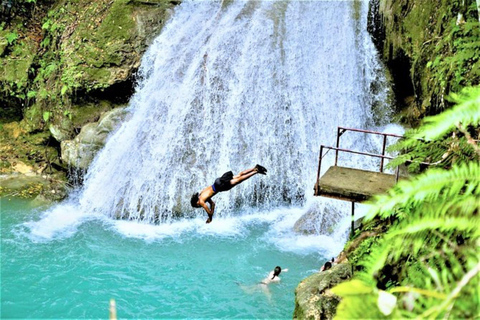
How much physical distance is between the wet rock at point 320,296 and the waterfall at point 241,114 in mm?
5569

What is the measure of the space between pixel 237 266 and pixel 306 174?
3.49 m

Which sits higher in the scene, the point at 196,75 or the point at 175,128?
the point at 196,75

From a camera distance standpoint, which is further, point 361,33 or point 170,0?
point 170,0

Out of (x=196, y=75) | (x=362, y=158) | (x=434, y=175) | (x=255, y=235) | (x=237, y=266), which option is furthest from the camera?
(x=196, y=75)

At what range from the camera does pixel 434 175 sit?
1.83 metres

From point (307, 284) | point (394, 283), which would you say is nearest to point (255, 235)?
point (307, 284)

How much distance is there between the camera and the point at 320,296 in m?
5.00

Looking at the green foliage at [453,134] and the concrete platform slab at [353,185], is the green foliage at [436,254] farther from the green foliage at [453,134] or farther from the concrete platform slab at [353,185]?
the concrete platform slab at [353,185]

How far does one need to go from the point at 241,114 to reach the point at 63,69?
5499mm

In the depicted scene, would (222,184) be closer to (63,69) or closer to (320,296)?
(320,296)

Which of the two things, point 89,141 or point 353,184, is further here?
point 89,141

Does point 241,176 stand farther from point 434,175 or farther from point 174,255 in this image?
point 434,175

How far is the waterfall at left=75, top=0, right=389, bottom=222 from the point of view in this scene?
10992 mm

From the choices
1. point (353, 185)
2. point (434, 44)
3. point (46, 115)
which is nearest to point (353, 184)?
point (353, 185)
